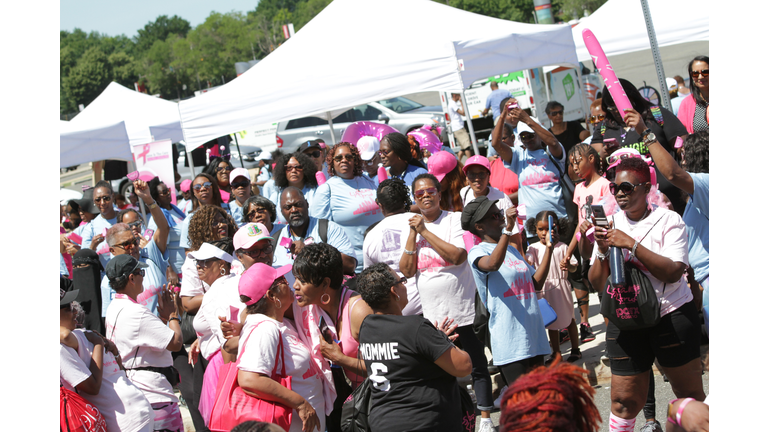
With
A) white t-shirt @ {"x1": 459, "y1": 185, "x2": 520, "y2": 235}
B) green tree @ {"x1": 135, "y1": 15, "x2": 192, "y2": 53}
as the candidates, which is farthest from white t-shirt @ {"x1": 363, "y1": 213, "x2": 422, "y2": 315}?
green tree @ {"x1": 135, "y1": 15, "x2": 192, "y2": 53}

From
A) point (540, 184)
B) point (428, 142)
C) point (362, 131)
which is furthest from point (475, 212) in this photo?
point (362, 131)

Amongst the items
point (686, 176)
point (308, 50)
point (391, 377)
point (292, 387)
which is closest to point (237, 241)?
point (292, 387)

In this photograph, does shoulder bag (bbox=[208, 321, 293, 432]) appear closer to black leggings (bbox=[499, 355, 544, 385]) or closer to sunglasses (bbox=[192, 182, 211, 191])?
black leggings (bbox=[499, 355, 544, 385])

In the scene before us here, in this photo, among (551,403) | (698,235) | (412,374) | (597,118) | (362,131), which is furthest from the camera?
(362,131)

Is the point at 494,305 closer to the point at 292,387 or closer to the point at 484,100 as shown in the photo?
the point at 292,387

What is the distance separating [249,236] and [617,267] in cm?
221

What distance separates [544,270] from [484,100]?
1203 centimetres

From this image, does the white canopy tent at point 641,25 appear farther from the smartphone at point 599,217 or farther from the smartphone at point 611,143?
the smartphone at point 599,217

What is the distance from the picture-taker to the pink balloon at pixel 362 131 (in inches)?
328

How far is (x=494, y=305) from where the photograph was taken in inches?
159

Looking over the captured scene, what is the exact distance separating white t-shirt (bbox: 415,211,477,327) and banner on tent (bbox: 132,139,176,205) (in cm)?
505

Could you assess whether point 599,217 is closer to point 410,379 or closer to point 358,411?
point 410,379

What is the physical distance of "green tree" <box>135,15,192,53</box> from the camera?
A: 142m

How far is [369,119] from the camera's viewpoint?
16750mm
